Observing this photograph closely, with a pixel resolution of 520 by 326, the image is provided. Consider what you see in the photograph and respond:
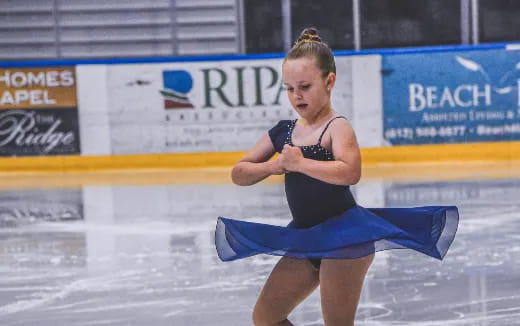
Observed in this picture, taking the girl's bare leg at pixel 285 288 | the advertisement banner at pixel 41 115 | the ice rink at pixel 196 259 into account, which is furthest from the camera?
the advertisement banner at pixel 41 115

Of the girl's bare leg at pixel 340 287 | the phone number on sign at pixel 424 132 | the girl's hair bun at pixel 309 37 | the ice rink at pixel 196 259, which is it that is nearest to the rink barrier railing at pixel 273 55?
the phone number on sign at pixel 424 132

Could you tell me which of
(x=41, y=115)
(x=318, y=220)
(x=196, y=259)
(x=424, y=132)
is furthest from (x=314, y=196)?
(x=41, y=115)

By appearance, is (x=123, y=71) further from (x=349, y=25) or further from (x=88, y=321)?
(x=88, y=321)

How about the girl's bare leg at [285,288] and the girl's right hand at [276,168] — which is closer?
the girl's right hand at [276,168]

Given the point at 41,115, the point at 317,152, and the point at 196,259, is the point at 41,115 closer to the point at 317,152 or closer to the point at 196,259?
the point at 196,259

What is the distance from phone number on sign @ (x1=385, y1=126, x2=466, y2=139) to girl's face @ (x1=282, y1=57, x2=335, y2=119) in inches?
315

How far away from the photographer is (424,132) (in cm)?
1026

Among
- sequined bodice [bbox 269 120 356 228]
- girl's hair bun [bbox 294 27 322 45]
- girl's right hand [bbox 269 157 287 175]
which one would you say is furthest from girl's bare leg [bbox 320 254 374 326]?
girl's hair bun [bbox 294 27 322 45]

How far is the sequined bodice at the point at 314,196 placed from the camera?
234cm

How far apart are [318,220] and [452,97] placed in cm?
819

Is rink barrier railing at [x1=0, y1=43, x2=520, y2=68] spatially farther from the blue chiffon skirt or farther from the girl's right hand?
the girl's right hand

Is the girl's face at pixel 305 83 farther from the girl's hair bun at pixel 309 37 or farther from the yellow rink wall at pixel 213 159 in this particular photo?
the yellow rink wall at pixel 213 159

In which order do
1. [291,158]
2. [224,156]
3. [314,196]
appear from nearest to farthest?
1. [291,158]
2. [314,196]
3. [224,156]

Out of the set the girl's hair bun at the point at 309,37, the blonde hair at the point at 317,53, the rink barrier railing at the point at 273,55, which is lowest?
the blonde hair at the point at 317,53
